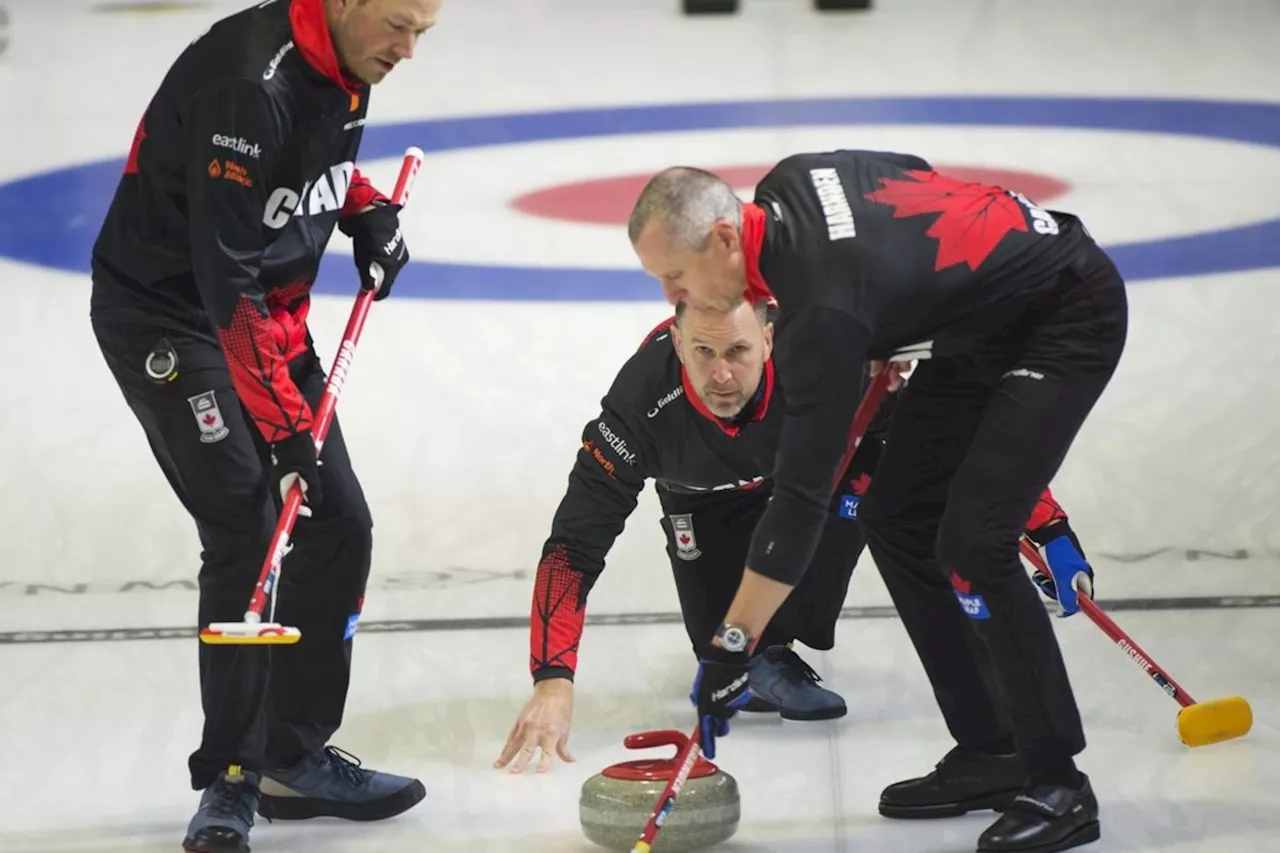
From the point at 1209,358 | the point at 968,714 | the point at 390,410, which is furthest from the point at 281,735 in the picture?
the point at 1209,358

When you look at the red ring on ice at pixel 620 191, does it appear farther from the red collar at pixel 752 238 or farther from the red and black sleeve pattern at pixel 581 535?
the red collar at pixel 752 238

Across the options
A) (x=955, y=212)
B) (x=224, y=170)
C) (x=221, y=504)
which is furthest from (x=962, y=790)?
(x=224, y=170)

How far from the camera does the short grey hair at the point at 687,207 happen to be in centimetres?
313

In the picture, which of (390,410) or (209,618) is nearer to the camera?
(209,618)

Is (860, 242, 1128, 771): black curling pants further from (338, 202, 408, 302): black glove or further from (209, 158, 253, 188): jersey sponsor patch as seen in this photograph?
(209, 158, 253, 188): jersey sponsor patch

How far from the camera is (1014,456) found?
3.48 m

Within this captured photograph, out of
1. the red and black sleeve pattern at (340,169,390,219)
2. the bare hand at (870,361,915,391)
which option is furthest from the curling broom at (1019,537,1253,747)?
the red and black sleeve pattern at (340,169,390,219)

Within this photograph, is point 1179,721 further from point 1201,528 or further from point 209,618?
point 209,618

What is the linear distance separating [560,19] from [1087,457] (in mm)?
5267

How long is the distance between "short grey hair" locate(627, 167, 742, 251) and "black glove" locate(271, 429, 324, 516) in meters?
0.89

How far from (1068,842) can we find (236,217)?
74.3 inches

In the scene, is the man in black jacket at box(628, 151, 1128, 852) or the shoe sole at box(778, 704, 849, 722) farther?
the shoe sole at box(778, 704, 849, 722)

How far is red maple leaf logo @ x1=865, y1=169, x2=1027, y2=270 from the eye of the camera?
11.0ft

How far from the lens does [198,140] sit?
358 centimetres
